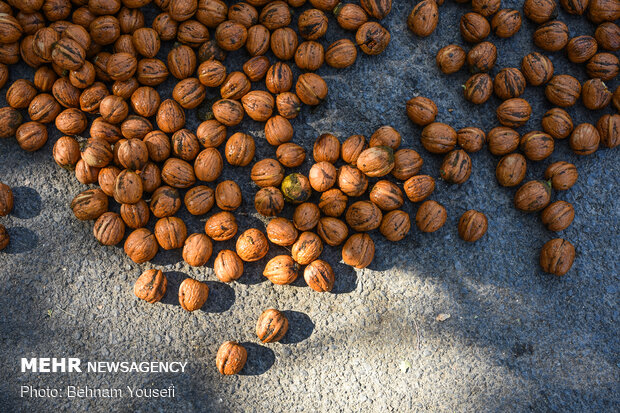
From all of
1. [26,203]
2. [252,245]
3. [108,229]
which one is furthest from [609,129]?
[26,203]

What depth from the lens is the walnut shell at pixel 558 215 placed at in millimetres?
3115

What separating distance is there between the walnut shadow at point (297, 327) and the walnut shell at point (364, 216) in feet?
2.60

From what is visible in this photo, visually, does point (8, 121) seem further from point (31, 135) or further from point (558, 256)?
point (558, 256)

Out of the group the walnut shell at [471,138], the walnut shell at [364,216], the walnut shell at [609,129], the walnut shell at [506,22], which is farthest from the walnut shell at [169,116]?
the walnut shell at [609,129]

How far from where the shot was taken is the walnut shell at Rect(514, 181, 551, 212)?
309cm

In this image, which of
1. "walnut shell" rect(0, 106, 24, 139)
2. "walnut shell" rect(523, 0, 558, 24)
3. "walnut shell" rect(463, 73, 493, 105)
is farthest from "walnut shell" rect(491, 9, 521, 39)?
"walnut shell" rect(0, 106, 24, 139)

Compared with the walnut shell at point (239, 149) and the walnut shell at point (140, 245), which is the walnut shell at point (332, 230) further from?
the walnut shell at point (140, 245)

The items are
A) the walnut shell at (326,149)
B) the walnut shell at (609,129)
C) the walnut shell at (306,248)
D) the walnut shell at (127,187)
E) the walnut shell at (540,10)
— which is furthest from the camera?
the walnut shell at (540,10)

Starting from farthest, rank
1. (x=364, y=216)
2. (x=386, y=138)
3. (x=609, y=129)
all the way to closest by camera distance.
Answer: (x=609, y=129), (x=386, y=138), (x=364, y=216)

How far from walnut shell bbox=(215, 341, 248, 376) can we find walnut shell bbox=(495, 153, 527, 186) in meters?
2.37

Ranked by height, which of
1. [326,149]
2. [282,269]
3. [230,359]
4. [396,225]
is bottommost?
[230,359]

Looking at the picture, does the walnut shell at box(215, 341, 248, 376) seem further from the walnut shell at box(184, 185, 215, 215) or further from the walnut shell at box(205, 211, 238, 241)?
the walnut shell at box(184, 185, 215, 215)

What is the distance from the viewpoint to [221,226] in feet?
9.84

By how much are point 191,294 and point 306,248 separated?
2.92 ft
